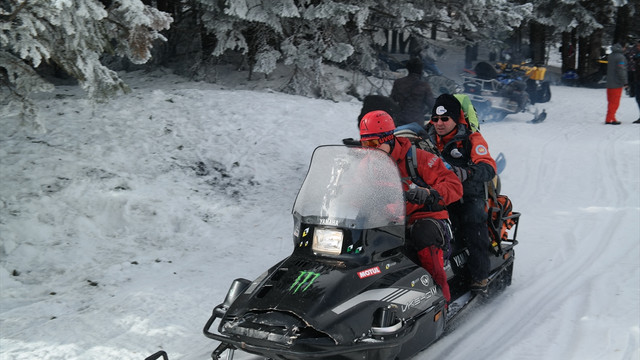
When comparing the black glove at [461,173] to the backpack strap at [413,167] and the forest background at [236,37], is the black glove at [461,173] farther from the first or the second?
the forest background at [236,37]

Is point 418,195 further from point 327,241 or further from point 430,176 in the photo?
point 327,241

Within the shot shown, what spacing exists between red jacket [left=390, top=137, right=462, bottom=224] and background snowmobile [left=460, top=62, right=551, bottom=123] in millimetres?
10632

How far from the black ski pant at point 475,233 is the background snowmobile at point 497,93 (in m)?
9.91

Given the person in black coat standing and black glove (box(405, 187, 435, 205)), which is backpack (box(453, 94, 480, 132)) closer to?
black glove (box(405, 187, 435, 205))

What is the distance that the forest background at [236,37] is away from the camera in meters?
6.91

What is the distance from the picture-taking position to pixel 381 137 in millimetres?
4602

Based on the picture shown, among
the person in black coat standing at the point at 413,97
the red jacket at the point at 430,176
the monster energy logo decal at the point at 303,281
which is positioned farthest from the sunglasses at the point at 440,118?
the person in black coat standing at the point at 413,97

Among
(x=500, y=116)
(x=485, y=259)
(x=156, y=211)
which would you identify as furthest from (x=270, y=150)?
(x=500, y=116)

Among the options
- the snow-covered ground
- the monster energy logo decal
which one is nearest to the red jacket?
the snow-covered ground

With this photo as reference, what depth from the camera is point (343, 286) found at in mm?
3877

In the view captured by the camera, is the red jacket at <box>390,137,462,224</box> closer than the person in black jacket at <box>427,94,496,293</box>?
Yes

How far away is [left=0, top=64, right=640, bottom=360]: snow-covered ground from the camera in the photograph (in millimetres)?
4957

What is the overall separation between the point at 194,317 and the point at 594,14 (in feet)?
70.9

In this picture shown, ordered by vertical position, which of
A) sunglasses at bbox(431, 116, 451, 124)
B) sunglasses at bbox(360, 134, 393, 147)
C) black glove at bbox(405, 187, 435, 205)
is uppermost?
sunglasses at bbox(431, 116, 451, 124)
